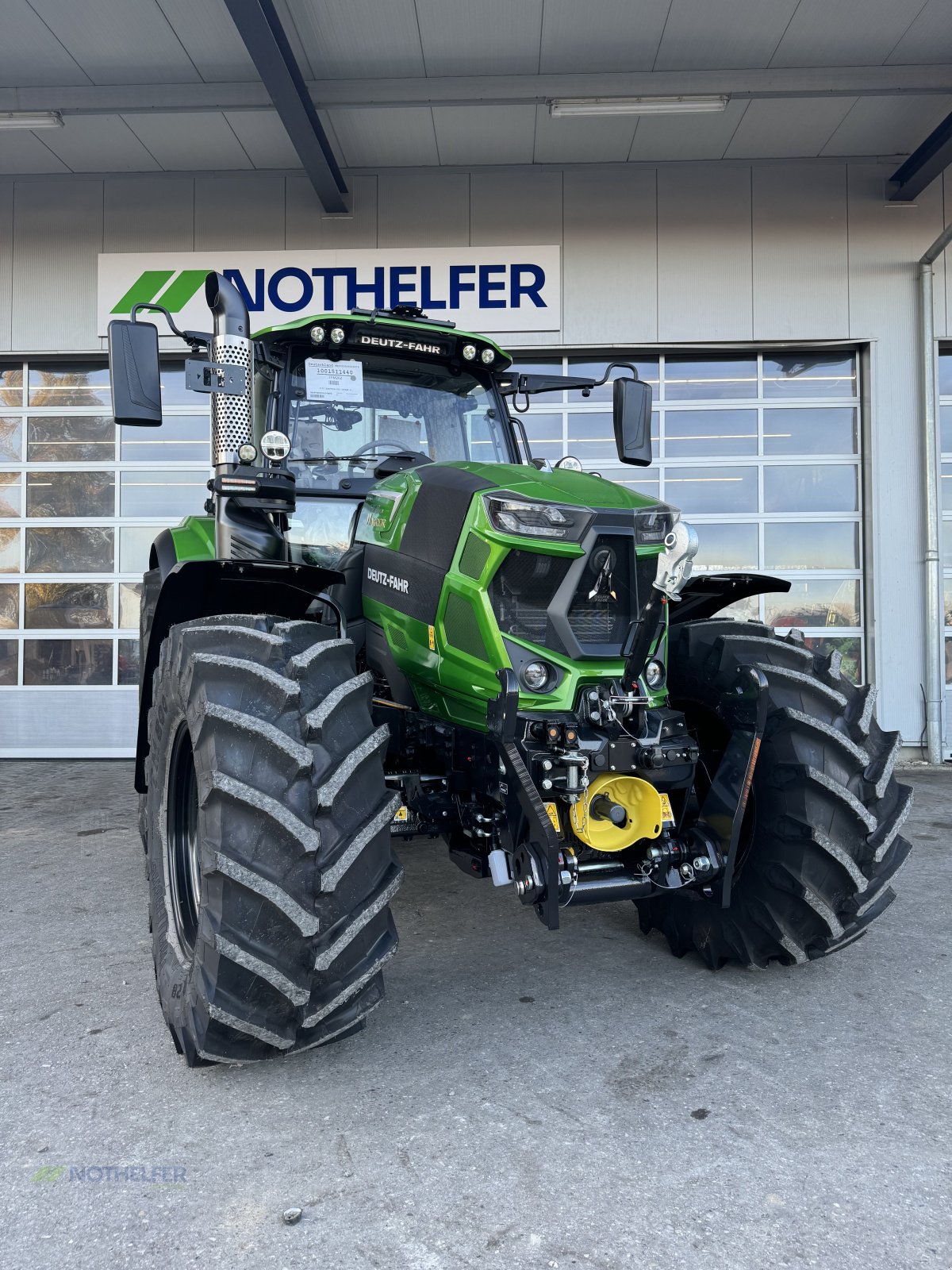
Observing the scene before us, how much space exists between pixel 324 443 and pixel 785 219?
632 cm

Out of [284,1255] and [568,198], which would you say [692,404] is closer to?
[568,198]

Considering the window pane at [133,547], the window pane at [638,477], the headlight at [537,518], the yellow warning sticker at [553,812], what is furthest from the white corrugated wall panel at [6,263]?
the yellow warning sticker at [553,812]

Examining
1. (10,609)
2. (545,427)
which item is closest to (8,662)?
(10,609)

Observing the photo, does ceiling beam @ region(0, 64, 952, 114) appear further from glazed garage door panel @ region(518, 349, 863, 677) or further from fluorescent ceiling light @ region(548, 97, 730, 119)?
glazed garage door panel @ region(518, 349, 863, 677)

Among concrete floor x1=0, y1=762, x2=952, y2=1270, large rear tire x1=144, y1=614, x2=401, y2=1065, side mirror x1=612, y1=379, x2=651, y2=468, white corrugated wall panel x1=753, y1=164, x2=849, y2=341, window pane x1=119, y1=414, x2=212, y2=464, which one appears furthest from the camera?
window pane x1=119, y1=414, x2=212, y2=464

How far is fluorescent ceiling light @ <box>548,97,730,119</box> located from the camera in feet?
22.5

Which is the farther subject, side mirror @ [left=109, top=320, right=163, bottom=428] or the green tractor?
side mirror @ [left=109, top=320, right=163, bottom=428]

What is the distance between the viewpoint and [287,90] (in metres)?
6.41

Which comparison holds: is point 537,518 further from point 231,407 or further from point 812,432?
point 812,432

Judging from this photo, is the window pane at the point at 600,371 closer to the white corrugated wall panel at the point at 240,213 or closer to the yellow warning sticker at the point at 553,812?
the white corrugated wall panel at the point at 240,213

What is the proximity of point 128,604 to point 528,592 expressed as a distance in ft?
22.1

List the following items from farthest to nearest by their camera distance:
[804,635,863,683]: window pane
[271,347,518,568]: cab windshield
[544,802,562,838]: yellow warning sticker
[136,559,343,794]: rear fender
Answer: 1. [804,635,863,683]: window pane
2. [271,347,518,568]: cab windshield
3. [136,559,343,794]: rear fender
4. [544,802,562,838]: yellow warning sticker

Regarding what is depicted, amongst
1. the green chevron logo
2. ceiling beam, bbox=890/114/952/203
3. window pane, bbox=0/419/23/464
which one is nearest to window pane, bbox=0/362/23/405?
window pane, bbox=0/419/23/464

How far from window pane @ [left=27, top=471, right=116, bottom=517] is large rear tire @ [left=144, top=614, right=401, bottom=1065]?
674cm
